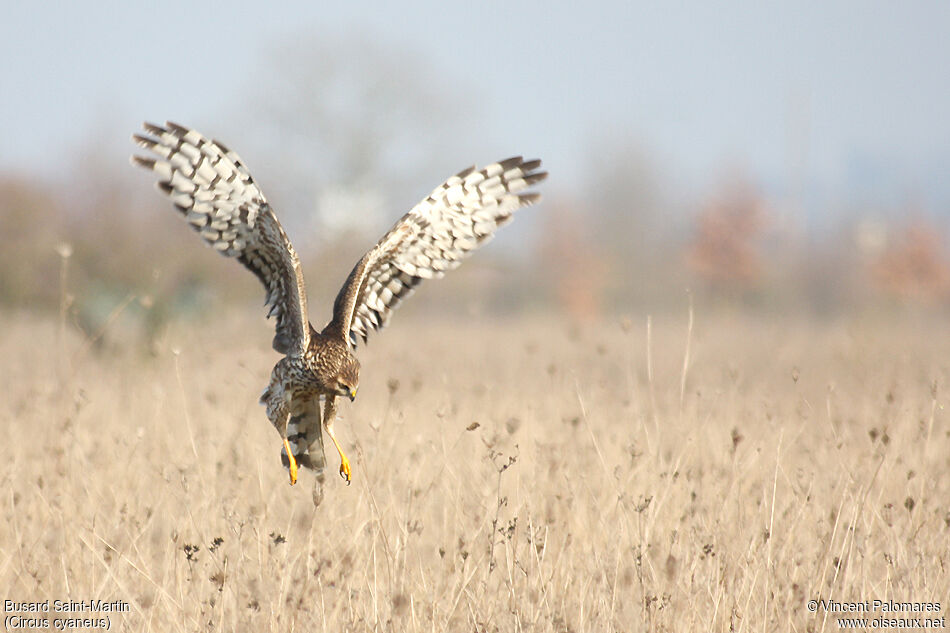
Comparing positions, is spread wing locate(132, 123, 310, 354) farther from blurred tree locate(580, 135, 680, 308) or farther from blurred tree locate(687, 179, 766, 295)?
blurred tree locate(580, 135, 680, 308)

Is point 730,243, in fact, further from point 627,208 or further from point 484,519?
point 484,519

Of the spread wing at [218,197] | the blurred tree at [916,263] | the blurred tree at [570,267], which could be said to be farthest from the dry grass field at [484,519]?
the blurred tree at [570,267]

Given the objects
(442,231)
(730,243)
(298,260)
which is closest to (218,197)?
(298,260)

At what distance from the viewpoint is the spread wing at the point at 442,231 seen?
18.9 feet

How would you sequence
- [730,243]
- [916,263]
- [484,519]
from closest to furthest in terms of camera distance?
[484,519], [916,263], [730,243]

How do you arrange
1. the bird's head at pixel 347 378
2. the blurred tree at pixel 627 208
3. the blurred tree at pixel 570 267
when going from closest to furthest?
the bird's head at pixel 347 378
the blurred tree at pixel 570 267
the blurred tree at pixel 627 208

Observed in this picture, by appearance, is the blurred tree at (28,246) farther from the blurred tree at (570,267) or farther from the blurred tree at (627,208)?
the blurred tree at (627,208)

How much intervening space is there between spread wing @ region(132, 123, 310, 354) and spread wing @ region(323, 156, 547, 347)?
61 cm

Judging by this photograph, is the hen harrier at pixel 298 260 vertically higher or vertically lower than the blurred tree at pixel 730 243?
lower

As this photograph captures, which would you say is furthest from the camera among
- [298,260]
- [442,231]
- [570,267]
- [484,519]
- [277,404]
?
[570,267]

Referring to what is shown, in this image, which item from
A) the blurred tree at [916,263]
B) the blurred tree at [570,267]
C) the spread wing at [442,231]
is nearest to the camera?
the spread wing at [442,231]

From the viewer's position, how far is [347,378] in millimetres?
4930

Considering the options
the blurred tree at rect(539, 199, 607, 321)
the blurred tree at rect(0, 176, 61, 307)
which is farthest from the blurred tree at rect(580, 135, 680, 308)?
the blurred tree at rect(0, 176, 61, 307)
